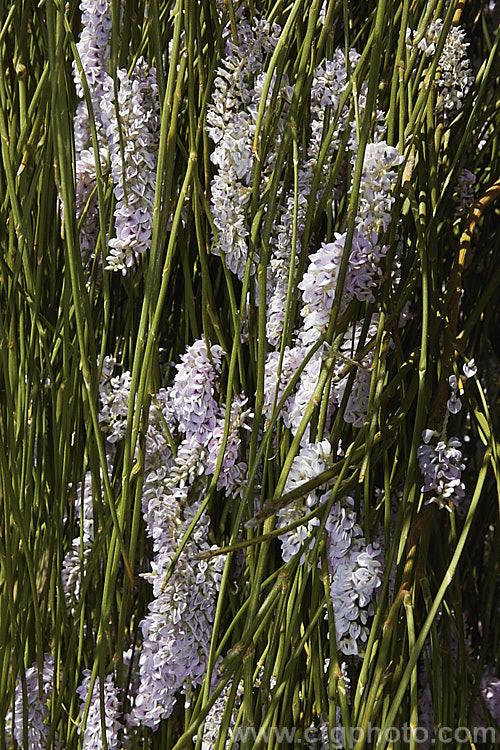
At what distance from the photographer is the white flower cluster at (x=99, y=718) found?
488 mm

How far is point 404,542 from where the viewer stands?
0.43 metres

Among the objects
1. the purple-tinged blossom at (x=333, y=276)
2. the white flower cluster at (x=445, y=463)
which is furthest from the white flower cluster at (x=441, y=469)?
the purple-tinged blossom at (x=333, y=276)

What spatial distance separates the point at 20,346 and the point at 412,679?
0.33 m

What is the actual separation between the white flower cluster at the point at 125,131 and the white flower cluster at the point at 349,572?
21 cm

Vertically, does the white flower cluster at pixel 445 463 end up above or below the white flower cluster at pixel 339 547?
above

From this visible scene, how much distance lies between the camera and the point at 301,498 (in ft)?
1.35

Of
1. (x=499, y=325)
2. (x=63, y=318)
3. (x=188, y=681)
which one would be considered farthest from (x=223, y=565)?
(x=499, y=325)

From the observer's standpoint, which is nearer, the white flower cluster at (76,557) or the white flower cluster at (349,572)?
the white flower cluster at (349,572)

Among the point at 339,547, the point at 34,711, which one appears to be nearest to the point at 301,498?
the point at 339,547

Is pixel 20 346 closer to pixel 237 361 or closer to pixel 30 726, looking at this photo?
pixel 237 361

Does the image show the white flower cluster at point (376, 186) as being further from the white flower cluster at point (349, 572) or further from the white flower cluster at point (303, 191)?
the white flower cluster at point (349, 572)

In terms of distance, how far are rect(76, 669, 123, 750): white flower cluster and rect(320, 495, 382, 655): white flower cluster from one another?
0.18m

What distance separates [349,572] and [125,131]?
1.00ft

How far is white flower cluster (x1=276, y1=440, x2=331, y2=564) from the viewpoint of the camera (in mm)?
406
